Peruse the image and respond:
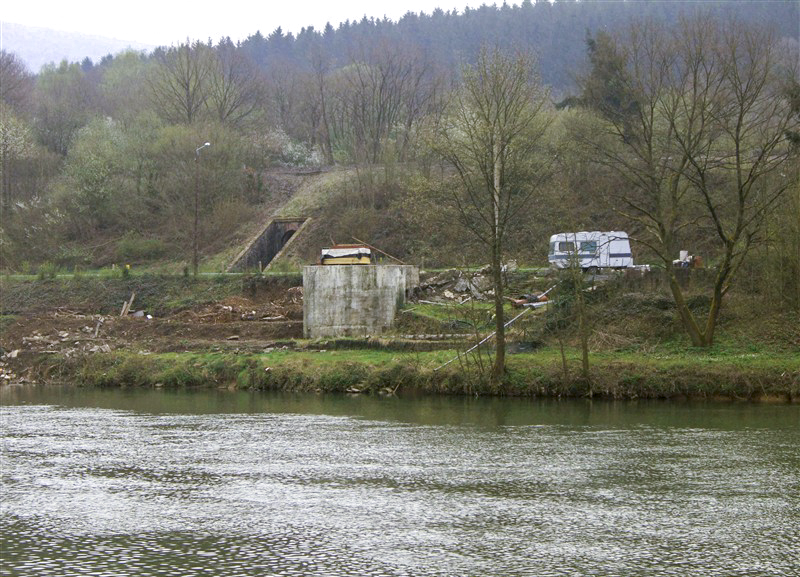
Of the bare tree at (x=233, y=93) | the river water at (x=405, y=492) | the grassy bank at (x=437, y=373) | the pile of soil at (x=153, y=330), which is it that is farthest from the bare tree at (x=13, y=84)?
the river water at (x=405, y=492)

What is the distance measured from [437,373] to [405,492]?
15850 millimetres

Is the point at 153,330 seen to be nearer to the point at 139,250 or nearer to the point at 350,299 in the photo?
the point at 350,299

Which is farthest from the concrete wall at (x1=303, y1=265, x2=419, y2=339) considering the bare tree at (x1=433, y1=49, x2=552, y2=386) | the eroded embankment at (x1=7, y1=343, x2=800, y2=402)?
the bare tree at (x1=433, y1=49, x2=552, y2=386)

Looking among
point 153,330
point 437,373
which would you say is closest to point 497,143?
point 437,373

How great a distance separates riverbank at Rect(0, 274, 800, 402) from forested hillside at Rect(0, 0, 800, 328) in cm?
408

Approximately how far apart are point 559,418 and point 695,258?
749 inches

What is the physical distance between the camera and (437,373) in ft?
114

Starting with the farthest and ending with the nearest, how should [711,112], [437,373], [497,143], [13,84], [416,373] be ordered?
1. [13,84]
2. [711,112]
3. [497,143]
4. [416,373]
5. [437,373]

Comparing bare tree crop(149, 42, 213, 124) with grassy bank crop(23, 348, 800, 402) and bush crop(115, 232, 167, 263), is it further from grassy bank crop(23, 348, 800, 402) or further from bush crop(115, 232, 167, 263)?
grassy bank crop(23, 348, 800, 402)

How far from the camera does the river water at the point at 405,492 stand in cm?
1461

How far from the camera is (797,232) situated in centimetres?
3541

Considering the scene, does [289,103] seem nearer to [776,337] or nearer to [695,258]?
[695,258]

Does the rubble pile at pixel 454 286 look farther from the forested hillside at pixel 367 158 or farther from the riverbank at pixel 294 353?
the riverbank at pixel 294 353

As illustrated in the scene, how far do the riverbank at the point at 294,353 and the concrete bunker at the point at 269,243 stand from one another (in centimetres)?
946
